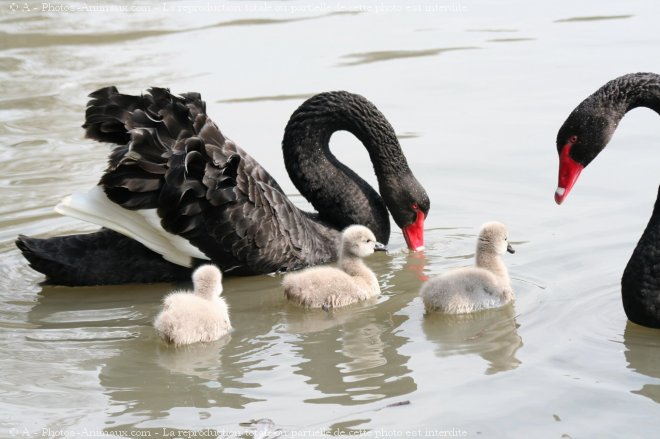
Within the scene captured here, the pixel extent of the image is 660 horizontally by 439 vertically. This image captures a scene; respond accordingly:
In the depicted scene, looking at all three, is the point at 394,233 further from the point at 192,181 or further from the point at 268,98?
the point at 268,98

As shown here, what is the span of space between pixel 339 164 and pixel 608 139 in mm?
2156

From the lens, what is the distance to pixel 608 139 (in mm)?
5797

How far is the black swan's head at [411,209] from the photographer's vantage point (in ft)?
23.2

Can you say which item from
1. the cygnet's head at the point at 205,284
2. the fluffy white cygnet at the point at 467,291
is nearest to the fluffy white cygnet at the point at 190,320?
the cygnet's head at the point at 205,284

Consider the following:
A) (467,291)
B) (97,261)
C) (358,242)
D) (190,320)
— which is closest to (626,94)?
(467,291)

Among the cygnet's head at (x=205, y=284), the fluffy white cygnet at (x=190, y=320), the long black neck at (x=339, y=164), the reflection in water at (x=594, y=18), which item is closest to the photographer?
the fluffy white cygnet at (x=190, y=320)

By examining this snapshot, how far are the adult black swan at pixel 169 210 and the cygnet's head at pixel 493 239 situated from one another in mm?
1092

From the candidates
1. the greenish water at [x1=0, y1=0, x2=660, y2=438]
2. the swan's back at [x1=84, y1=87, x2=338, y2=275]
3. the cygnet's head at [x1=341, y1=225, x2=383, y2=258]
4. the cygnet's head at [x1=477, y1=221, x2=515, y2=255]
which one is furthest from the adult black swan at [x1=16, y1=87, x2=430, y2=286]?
the cygnet's head at [x1=477, y1=221, x2=515, y2=255]

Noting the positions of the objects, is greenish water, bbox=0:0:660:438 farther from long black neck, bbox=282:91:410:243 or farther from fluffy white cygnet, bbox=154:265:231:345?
long black neck, bbox=282:91:410:243

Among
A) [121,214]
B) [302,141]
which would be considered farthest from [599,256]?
[121,214]

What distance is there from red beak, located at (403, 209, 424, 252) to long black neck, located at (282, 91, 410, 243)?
23cm

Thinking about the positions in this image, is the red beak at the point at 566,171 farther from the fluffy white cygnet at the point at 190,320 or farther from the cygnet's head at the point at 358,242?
the fluffy white cygnet at the point at 190,320

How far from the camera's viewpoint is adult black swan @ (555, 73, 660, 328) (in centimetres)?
541

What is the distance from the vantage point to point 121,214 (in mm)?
6359
